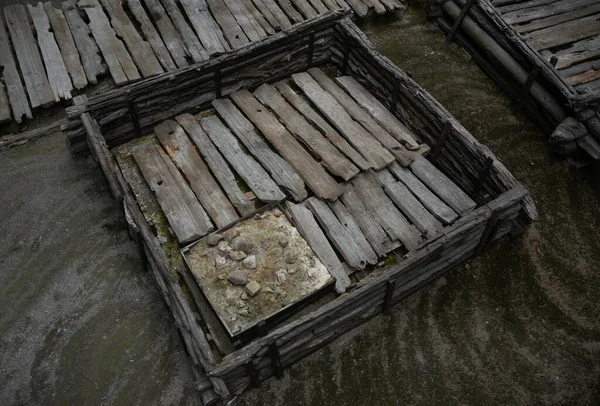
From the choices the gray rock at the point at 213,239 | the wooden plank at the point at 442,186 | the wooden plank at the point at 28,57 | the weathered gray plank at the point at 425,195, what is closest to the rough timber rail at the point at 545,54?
the wooden plank at the point at 442,186

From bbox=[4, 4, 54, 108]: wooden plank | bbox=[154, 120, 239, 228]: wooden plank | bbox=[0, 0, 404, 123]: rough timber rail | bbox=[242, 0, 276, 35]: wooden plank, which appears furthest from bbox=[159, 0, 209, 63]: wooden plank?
bbox=[4, 4, 54, 108]: wooden plank

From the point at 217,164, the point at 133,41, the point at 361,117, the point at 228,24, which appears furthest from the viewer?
the point at 228,24

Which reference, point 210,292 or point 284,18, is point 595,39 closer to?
point 284,18

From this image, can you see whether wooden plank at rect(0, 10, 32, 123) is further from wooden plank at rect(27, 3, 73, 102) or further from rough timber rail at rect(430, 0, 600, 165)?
rough timber rail at rect(430, 0, 600, 165)

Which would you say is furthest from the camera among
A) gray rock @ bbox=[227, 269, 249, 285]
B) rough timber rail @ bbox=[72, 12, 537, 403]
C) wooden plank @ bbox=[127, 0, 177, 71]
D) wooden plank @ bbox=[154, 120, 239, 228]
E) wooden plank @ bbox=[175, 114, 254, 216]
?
wooden plank @ bbox=[127, 0, 177, 71]

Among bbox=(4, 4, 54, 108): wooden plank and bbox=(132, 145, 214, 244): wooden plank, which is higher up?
bbox=(4, 4, 54, 108): wooden plank

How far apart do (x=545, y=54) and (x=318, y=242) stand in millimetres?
5409

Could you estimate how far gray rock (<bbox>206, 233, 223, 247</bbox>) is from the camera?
7.02m

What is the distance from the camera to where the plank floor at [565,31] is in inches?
365

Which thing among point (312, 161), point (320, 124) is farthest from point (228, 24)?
point (312, 161)

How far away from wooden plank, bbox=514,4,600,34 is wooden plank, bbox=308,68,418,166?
137 inches

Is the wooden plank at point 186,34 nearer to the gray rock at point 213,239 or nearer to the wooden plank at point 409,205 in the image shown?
the gray rock at point 213,239

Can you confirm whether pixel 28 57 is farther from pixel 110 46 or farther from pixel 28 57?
pixel 110 46

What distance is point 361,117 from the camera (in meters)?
8.63
